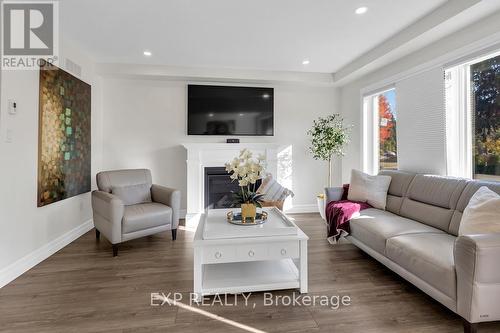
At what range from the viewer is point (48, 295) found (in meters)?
2.09

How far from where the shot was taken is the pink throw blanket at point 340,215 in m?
2.98

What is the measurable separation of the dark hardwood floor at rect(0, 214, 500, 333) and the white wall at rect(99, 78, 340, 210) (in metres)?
Result: 1.90

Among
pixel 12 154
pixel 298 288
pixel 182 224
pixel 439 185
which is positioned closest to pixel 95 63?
pixel 12 154

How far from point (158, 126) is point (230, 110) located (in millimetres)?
1297

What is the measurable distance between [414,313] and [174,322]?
5.60 ft

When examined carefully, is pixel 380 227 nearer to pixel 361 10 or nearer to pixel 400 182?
pixel 400 182

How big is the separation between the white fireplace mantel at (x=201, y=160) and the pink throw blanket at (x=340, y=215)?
5.43ft

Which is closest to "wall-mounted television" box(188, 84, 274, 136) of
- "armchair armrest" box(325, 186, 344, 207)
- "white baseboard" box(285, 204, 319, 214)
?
"white baseboard" box(285, 204, 319, 214)

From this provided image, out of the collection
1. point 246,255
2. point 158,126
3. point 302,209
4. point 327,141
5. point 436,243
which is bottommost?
point 302,209

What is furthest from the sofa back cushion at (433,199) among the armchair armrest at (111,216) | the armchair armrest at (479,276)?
the armchair armrest at (111,216)

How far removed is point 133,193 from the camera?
11.7 ft

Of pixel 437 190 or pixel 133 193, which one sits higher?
pixel 437 190


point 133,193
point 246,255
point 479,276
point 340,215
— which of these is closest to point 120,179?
point 133,193

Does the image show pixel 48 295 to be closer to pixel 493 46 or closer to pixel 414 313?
pixel 414 313
